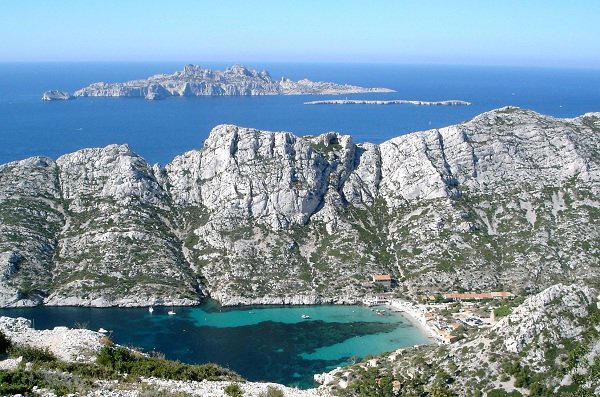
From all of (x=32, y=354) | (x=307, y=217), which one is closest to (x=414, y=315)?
(x=307, y=217)

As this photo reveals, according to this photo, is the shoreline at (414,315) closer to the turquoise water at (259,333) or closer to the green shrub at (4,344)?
the turquoise water at (259,333)

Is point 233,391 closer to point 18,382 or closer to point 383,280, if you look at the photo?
point 18,382

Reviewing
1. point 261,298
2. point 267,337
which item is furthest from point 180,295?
point 267,337

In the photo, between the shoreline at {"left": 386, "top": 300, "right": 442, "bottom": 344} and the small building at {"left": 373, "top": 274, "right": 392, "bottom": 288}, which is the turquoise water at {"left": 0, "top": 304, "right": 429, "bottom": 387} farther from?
the small building at {"left": 373, "top": 274, "right": 392, "bottom": 288}

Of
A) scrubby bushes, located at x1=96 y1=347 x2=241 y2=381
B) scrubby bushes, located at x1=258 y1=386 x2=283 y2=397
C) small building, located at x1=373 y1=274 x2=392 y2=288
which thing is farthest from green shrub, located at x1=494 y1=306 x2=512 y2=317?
scrubby bushes, located at x1=96 y1=347 x2=241 y2=381

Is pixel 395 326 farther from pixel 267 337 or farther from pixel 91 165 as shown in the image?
pixel 91 165

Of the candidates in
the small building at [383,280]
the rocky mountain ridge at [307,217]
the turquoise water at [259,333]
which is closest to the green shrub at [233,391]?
the turquoise water at [259,333]

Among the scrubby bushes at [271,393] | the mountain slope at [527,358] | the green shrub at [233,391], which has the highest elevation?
the green shrub at [233,391]
